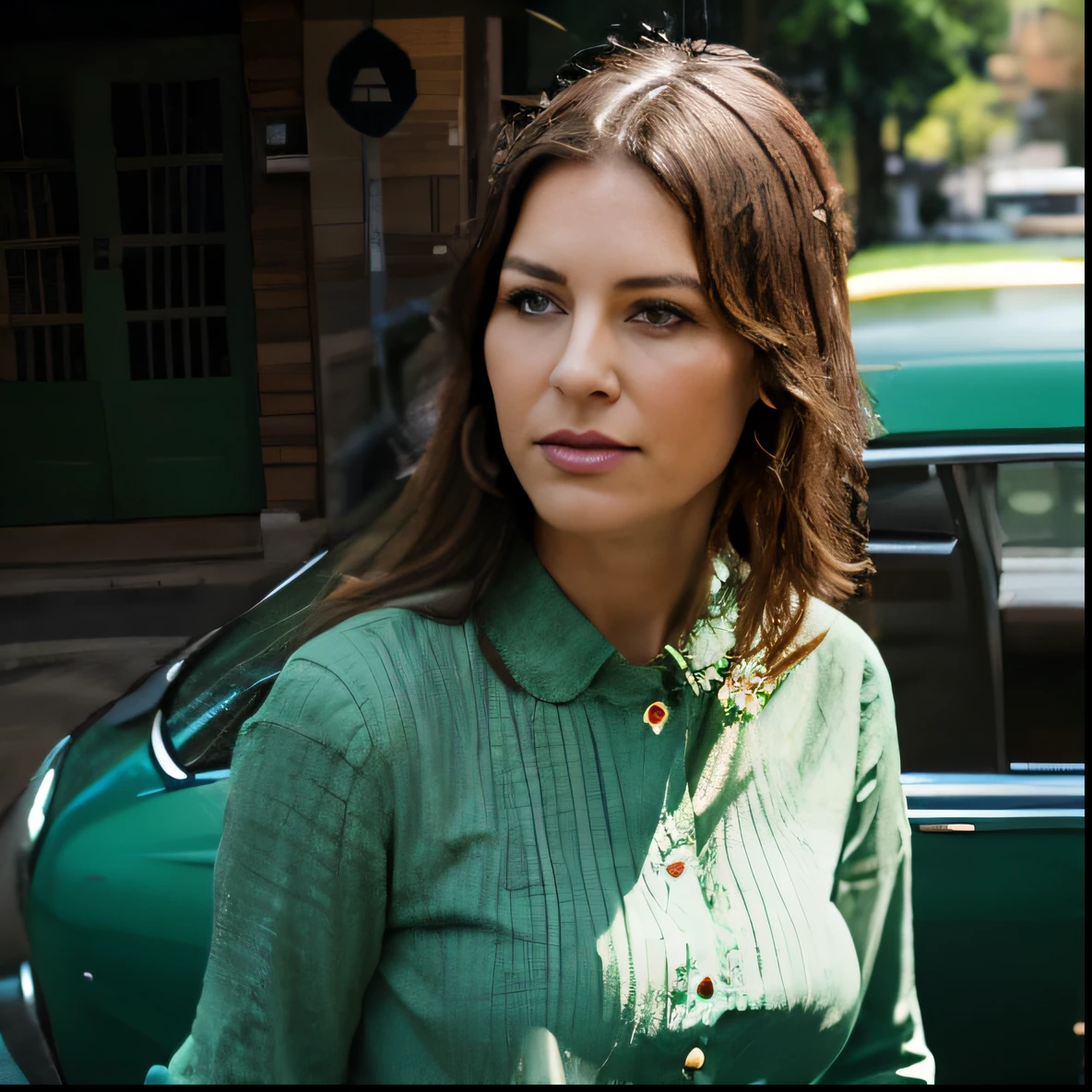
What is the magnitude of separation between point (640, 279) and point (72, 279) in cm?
87

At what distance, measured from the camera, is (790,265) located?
119 centimetres

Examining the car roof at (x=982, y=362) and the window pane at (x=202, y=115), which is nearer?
the window pane at (x=202, y=115)

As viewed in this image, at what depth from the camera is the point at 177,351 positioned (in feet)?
5.43

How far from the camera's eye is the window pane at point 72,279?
162cm

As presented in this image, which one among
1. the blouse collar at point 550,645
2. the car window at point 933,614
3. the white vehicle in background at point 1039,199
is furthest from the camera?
the car window at point 933,614

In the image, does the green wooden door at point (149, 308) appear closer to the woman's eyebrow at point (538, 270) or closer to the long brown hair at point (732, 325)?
the long brown hair at point (732, 325)

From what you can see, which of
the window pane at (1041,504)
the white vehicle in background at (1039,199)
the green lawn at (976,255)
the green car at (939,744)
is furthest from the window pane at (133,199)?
the window pane at (1041,504)

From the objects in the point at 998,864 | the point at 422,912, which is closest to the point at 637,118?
the point at 422,912

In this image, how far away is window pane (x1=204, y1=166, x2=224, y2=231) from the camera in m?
1.63

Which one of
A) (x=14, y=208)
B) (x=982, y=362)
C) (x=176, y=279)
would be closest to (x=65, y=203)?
(x=14, y=208)

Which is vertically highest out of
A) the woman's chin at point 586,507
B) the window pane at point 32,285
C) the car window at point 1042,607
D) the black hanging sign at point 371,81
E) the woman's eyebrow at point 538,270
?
the black hanging sign at point 371,81

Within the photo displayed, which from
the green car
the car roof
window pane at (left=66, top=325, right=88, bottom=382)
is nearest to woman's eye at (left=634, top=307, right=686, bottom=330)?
the green car

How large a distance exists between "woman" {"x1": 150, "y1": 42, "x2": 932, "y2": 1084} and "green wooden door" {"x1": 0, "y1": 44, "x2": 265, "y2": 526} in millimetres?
439

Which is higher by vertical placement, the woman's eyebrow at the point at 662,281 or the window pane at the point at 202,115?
the window pane at the point at 202,115
